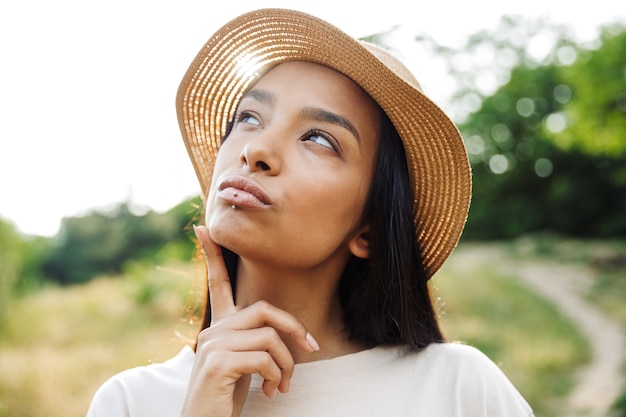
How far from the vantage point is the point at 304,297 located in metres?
2.12

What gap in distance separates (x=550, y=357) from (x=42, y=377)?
235 inches

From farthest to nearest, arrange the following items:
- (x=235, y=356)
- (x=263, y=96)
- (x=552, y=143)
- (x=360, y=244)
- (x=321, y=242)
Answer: (x=552, y=143) → (x=360, y=244) → (x=263, y=96) → (x=321, y=242) → (x=235, y=356)

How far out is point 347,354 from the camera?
2100 millimetres

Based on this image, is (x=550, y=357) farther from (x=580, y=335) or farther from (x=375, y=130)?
(x=375, y=130)

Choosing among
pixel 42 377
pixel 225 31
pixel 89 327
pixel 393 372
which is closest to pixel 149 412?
pixel 393 372

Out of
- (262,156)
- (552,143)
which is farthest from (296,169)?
(552,143)

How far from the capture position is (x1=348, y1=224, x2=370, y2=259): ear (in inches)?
85.8

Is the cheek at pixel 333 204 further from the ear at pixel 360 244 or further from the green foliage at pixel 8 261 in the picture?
the green foliage at pixel 8 261

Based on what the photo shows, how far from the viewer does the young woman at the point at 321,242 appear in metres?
1.80

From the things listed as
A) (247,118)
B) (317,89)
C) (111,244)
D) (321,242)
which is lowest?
(111,244)

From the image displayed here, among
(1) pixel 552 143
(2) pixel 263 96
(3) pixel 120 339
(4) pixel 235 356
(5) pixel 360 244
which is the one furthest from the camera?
(1) pixel 552 143

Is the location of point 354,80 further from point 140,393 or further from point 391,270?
point 140,393

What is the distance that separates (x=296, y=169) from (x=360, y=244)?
450 mm

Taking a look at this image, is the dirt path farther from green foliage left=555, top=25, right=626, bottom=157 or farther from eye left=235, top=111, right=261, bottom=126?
eye left=235, top=111, right=261, bottom=126
